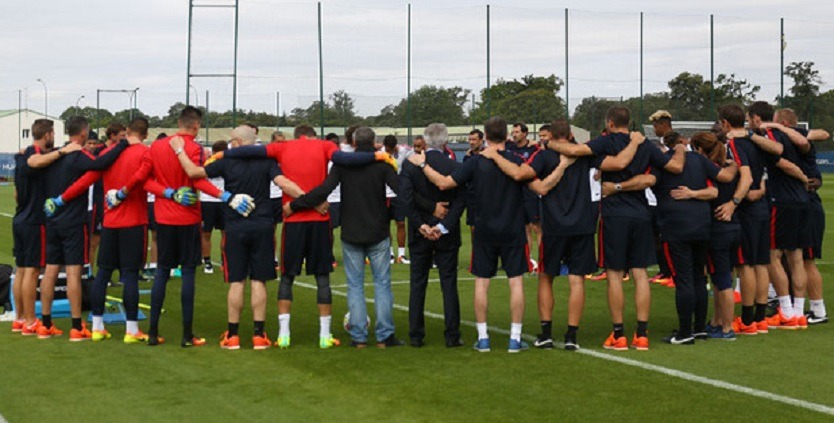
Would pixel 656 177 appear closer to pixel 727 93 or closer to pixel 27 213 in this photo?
pixel 27 213

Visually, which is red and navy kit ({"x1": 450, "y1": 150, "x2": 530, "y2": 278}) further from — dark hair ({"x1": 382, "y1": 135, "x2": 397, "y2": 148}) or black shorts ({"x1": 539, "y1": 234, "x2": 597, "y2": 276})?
dark hair ({"x1": 382, "y1": 135, "x2": 397, "y2": 148})

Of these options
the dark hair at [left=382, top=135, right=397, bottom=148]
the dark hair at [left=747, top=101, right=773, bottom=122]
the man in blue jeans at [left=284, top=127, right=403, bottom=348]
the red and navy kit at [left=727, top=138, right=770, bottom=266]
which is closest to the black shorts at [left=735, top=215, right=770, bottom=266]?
the red and navy kit at [left=727, top=138, right=770, bottom=266]

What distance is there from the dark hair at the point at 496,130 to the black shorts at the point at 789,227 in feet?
11.2

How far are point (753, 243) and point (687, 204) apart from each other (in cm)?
112

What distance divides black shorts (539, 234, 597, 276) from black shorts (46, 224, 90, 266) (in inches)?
178

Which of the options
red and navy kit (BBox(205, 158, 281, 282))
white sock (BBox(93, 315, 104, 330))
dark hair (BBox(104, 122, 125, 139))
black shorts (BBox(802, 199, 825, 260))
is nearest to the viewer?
red and navy kit (BBox(205, 158, 281, 282))

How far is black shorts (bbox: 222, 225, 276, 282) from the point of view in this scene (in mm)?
10047

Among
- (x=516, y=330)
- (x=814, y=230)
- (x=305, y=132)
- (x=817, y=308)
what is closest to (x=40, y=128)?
(x=305, y=132)

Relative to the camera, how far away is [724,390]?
8102 mm

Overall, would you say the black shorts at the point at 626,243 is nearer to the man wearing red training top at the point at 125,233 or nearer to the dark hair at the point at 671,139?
the dark hair at the point at 671,139

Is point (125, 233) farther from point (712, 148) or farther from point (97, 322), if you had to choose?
point (712, 148)

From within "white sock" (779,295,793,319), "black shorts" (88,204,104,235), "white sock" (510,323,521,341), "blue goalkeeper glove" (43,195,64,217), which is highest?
"blue goalkeeper glove" (43,195,64,217)

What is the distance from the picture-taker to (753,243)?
35.8ft

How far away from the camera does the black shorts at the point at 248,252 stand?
10.0 m
